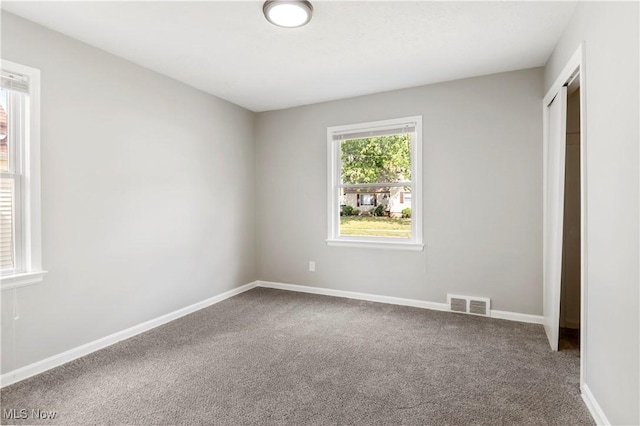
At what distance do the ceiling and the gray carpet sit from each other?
2573mm

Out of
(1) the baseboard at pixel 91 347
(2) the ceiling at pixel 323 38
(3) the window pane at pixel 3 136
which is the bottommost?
(1) the baseboard at pixel 91 347

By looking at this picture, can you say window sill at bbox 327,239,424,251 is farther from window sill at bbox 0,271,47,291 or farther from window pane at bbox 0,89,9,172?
window pane at bbox 0,89,9,172

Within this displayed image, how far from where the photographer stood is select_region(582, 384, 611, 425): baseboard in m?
1.72

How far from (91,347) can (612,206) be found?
3.75m

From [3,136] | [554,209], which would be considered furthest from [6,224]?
[554,209]

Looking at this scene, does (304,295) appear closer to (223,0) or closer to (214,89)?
(214,89)

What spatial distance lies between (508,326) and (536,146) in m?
1.82

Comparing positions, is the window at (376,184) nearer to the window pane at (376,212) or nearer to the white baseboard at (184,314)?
the window pane at (376,212)

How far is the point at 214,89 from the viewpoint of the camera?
3787 millimetres

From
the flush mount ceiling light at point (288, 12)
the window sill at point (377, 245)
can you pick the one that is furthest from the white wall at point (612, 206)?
the window sill at point (377, 245)

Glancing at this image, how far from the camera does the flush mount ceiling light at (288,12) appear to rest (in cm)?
212

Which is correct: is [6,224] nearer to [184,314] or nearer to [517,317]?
[184,314]

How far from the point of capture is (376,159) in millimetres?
4078

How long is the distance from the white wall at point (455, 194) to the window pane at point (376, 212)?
243 mm
